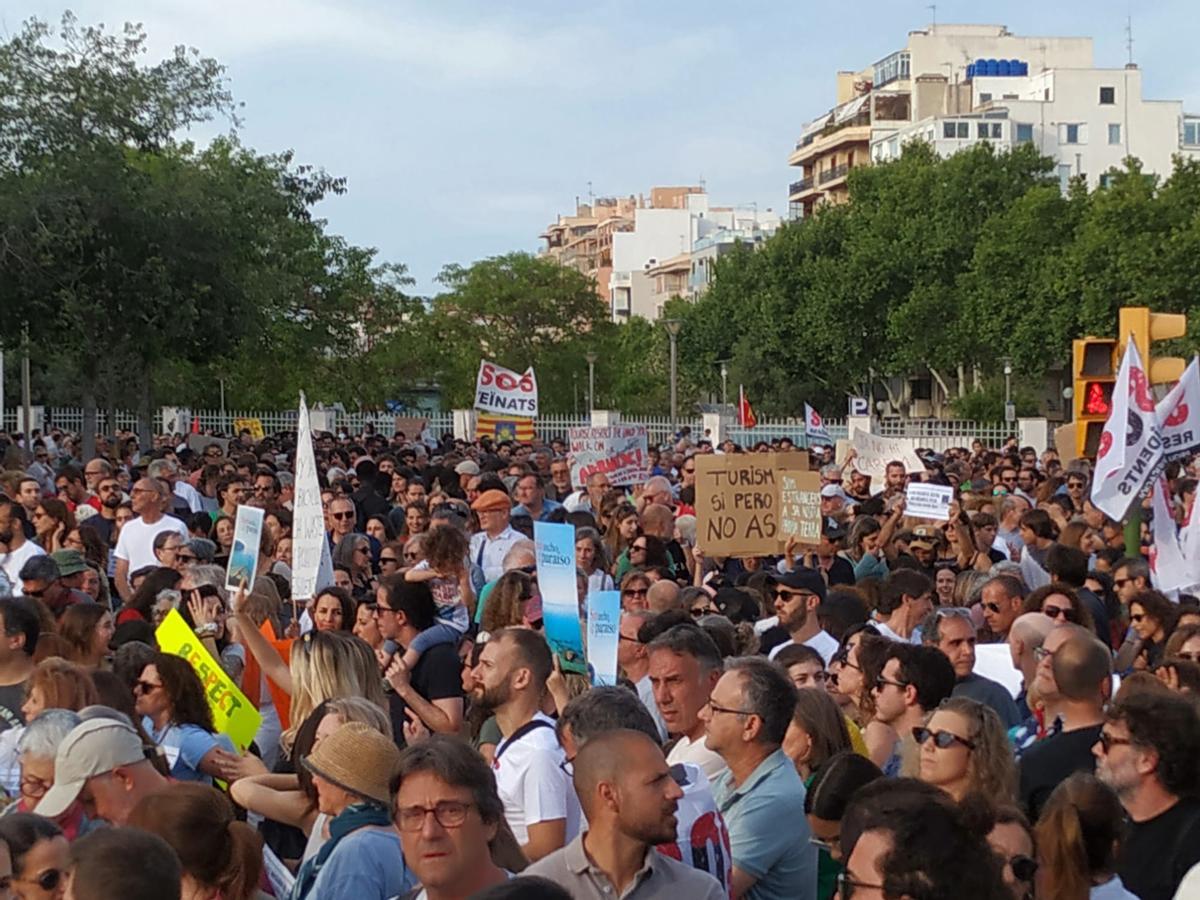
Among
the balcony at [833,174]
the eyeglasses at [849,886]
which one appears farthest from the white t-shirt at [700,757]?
the balcony at [833,174]

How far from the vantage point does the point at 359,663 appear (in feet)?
21.2

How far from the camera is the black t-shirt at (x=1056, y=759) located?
6.15m

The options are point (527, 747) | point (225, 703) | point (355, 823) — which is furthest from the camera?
point (225, 703)

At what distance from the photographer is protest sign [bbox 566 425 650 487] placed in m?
17.4

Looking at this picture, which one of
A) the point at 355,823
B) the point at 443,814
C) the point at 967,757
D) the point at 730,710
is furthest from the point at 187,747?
the point at 967,757

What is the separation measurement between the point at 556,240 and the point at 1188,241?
123 m

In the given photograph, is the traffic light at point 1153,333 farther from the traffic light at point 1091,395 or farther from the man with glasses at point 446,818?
the man with glasses at point 446,818

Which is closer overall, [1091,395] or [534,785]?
[534,785]

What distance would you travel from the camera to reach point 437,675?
7.63m

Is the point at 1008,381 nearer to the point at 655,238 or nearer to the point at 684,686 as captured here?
the point at 684,686

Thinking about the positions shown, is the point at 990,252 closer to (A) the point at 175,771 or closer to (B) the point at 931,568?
(B) the point at 931,568

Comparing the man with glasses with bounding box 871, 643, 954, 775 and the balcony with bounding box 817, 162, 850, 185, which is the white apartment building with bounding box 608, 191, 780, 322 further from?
the man with glasses with bounding box 871, 643, 954, 775

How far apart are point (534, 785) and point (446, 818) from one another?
128cm

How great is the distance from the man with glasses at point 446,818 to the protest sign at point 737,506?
8.85 meters
